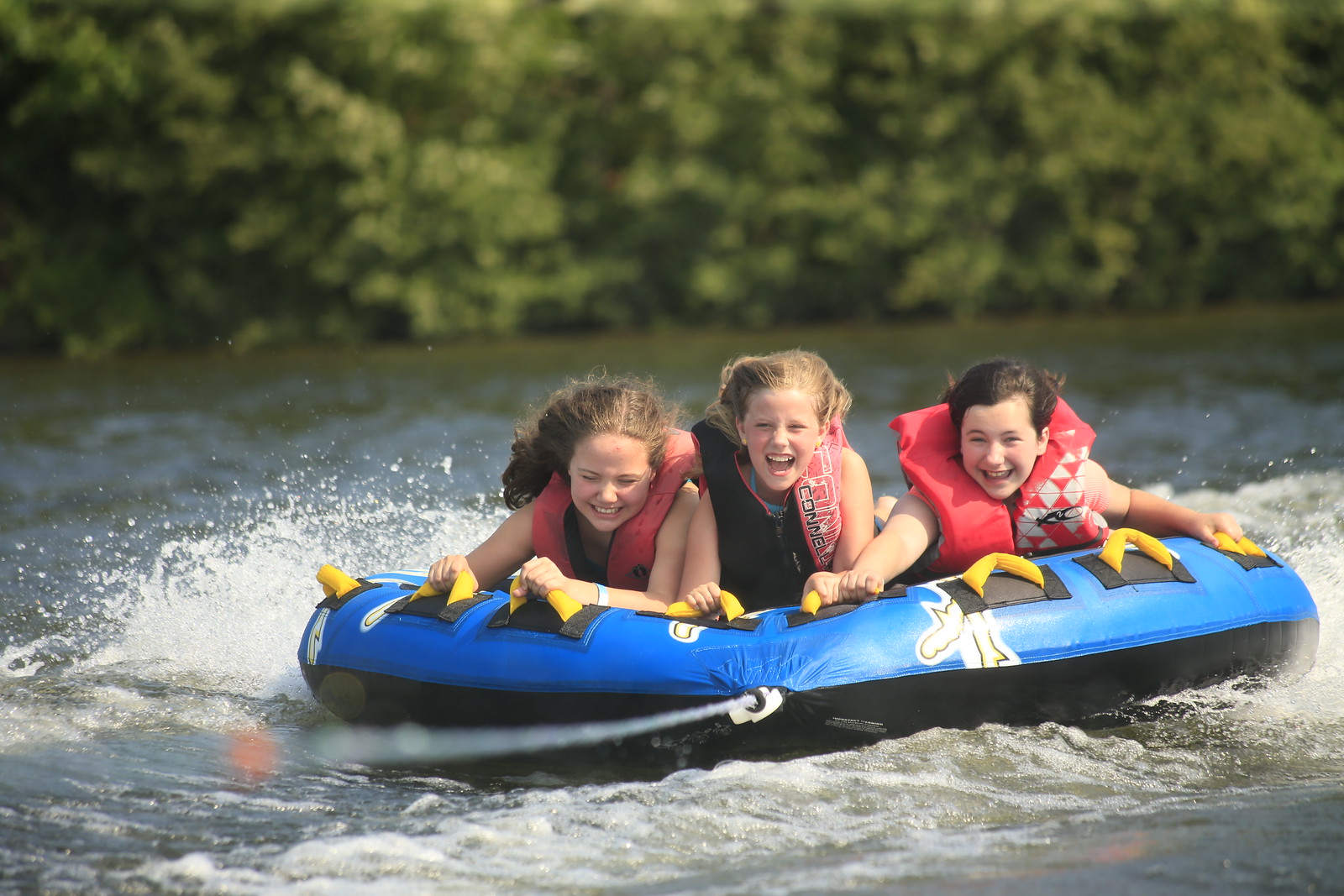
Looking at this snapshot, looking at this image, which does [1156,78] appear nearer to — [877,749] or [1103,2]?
[1103,2]

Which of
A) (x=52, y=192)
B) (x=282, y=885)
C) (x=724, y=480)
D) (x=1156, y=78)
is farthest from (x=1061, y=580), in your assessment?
(x=1156, y=78)

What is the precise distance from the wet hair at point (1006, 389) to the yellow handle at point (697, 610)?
925mm

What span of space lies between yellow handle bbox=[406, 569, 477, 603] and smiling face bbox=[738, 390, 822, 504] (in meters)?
0.87

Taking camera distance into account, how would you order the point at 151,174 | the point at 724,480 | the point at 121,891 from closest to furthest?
the point at 121,891, the point at 724,480, the point at 151,174

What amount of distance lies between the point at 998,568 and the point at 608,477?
3.63 feet

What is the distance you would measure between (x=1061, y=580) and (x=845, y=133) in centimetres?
1602

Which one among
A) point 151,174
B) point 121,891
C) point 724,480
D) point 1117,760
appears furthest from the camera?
point 151,174

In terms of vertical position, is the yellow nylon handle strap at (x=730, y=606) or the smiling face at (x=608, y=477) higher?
the smiling face at (x=608, y=477)

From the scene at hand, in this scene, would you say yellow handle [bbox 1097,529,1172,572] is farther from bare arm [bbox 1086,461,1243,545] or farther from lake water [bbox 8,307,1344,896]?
lake water [bbox 8,307,1344,896]

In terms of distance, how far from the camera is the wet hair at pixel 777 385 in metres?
3.49

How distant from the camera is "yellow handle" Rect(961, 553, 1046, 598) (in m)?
3.44

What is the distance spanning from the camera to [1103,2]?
17.9 metres

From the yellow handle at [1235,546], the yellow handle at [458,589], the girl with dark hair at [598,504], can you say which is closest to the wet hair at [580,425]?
the girl with dark hair at [598,504]

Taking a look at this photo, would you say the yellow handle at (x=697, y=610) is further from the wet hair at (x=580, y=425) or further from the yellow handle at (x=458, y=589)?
the yellow handle at (x=458, y=589)
